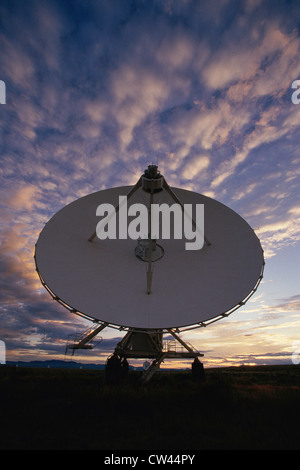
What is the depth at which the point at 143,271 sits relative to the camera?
16.9 metres

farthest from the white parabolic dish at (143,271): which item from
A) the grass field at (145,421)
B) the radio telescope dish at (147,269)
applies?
the grass field at (145,421)

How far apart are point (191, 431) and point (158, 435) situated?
1.02 m

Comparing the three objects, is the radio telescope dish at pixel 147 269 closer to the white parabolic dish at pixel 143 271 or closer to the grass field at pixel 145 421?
the white parabolic dish at pixel 143 271

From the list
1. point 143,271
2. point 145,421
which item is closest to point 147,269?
point 143,271

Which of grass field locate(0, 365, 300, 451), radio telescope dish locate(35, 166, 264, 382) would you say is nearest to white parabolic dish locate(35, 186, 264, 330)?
radio telescope dish locate(35, 166, 264, 382)

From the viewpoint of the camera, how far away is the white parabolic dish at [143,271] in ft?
46.7

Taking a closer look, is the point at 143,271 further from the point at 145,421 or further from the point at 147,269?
the point at 145,421

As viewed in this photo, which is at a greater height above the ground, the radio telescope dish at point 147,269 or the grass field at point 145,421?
the radio telescope dish at point 147,269

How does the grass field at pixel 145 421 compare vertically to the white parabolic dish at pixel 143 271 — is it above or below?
below

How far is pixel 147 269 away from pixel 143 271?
0.31 meters

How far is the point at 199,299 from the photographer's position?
49.3ft

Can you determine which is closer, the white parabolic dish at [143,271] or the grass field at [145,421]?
the grass field at [145,421]
